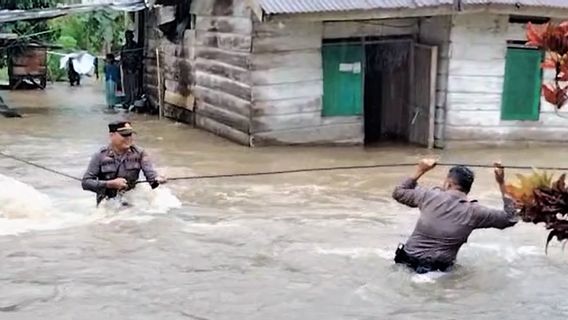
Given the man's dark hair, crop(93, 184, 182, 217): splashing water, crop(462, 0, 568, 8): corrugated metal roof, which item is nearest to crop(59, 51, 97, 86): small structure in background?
crop(462, 0, 568, 8): corrugated metal roof

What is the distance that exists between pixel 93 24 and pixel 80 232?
25477 mm

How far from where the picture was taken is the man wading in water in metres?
7.08

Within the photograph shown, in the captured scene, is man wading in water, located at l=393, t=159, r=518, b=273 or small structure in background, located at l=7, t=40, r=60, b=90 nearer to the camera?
man wading in water, located at l=393, t=159, r=518, b=273

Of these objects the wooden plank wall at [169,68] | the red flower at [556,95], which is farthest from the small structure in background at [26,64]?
the red flower at [556,95]

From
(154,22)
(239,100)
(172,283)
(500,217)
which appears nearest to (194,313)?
(172,283)

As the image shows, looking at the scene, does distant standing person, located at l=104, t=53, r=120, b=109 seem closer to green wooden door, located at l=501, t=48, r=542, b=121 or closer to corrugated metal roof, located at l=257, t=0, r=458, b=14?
corrugated metal roof, located at l=257, t=0, r=458, b=14

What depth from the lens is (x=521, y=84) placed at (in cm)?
1560

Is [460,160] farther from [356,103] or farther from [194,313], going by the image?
[194,313]

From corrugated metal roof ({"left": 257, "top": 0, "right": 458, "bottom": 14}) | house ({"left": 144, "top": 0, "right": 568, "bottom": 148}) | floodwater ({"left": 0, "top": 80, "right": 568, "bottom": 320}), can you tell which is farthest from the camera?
house ({"left": 144, "top": 0, "right": 568, "bottom": 148})

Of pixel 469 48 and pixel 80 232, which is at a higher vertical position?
pixel 469 48

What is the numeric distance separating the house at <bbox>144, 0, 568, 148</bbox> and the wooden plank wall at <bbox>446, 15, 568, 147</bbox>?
0.02 m

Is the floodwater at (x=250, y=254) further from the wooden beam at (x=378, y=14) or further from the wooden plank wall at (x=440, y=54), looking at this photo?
the wooden beam at (x=378, y=14)

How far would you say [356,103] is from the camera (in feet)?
51.1

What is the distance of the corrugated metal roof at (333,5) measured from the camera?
1370cm
